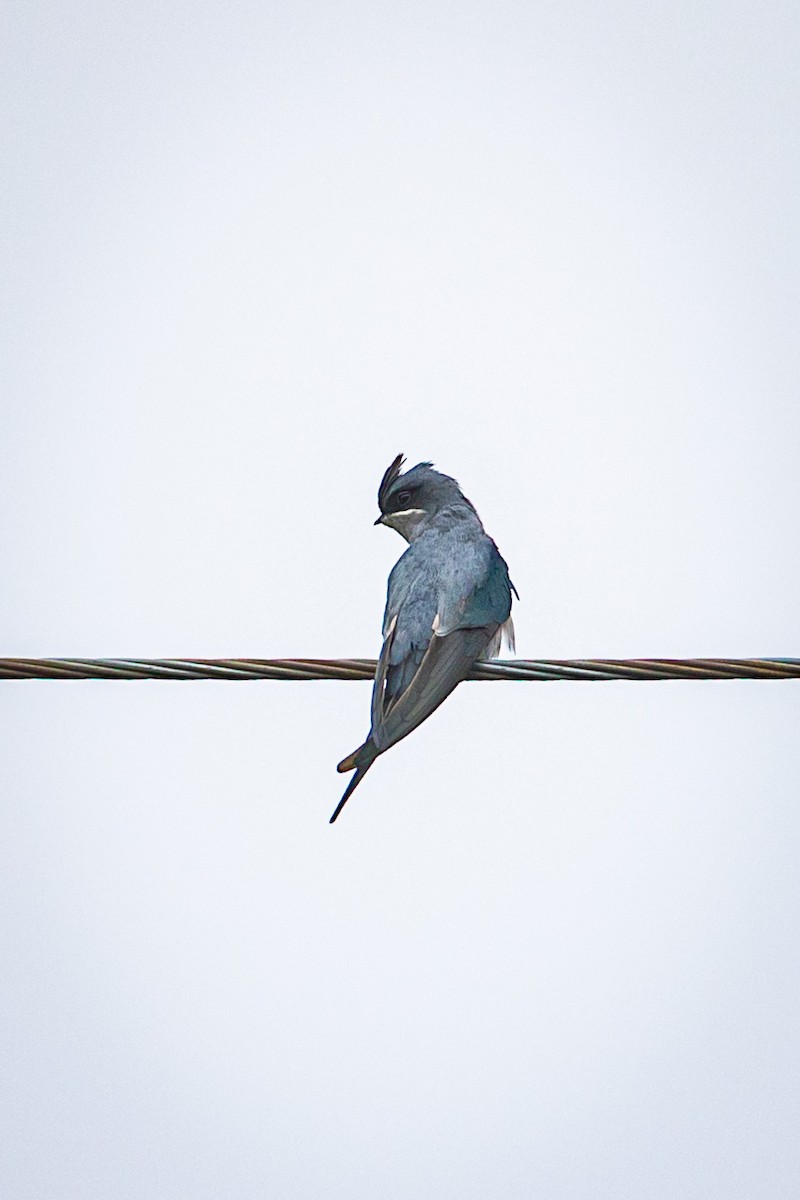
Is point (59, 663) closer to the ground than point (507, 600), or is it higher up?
closer to the ground

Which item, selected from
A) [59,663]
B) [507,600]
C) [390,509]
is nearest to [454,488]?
[390,509]

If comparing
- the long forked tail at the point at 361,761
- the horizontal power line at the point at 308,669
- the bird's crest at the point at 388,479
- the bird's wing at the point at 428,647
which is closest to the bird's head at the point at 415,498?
the bird's crest at the point at 388,479

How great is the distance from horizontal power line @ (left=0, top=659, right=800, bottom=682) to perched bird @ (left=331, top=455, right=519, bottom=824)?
97cm

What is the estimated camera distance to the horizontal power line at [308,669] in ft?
16.8

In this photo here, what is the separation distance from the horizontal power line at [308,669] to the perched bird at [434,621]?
0.97 meters

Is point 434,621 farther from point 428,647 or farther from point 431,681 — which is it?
point 431,681

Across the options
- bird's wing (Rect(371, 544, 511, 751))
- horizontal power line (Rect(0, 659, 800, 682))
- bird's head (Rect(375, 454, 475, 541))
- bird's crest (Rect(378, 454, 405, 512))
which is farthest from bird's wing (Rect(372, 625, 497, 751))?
bird's crest (Rect(378, 454, 405, 512))

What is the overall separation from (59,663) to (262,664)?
62 centimetres

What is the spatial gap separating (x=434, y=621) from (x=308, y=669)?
2013 mm

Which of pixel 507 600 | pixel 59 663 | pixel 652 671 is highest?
pixel 507 600

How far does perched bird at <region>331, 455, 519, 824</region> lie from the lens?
22.0 feet

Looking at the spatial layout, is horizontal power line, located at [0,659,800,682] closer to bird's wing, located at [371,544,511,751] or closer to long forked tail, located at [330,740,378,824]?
long forked tail, located at [330,740,378,824]

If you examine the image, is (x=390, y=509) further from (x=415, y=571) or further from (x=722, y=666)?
(x=722, y=666)

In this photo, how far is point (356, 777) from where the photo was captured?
6.36 meters
